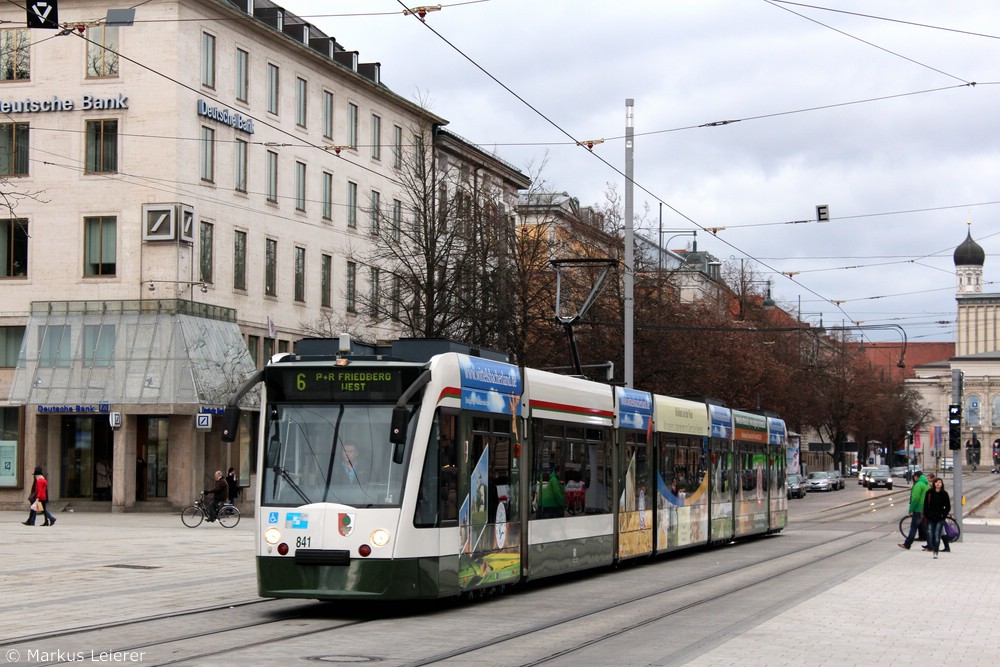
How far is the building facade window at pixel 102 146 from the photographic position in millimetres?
45406

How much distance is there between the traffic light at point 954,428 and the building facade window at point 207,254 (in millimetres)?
23613

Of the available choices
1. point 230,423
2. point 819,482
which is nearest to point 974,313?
point 819,482

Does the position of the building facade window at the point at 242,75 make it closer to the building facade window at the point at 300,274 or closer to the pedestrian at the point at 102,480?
the building facade window at the point at 300,274

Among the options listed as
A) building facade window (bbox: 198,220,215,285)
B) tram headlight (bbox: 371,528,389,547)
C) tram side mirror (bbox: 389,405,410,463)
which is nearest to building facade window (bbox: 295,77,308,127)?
building facade window (bbox: 198,220,215,285)

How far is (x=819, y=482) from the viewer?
8231cm

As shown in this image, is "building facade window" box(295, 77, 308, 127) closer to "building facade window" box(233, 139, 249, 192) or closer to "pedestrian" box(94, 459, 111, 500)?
"building facade window" box(233, 139, 249, 192)

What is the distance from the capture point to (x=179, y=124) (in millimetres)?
44812

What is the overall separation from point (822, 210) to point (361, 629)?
23.6 m

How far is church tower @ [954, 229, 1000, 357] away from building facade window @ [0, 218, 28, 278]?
502 feet

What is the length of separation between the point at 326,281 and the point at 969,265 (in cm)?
15036

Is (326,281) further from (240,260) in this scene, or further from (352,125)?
(240,260)

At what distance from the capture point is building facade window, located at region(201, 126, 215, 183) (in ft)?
152

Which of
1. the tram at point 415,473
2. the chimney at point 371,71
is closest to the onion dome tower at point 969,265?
the chimney at point 371,71

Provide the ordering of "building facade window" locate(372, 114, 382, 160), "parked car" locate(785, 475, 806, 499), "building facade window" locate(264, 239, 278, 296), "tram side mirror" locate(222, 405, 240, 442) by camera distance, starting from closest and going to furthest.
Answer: "tram side mirror" locate(222, 405, 240, 442) < "building facade window" locate(264, 239, 278, 296) < "building facade window" locate(372, 114, 382, 160) < "parked car" locate(785, 475, 806, 499)
